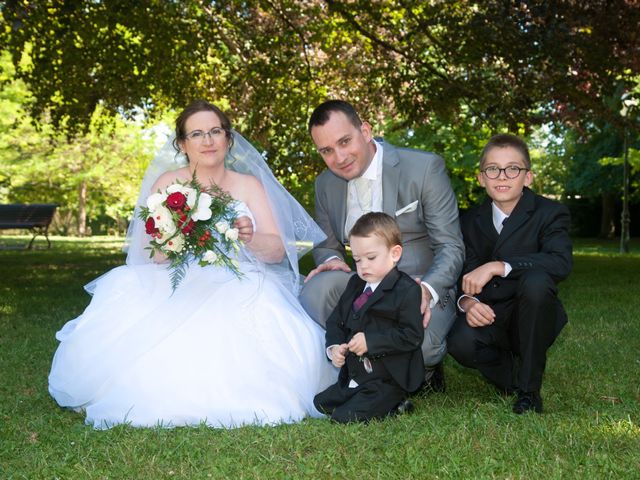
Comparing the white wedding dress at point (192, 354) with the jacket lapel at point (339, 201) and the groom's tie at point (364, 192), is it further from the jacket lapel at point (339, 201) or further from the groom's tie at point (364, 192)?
the groom's tie at point (364, 192)

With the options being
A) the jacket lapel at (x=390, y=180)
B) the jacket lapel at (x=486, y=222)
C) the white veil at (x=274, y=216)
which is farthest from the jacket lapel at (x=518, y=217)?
the white veil at (x=274, y=216)

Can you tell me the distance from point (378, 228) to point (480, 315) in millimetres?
871

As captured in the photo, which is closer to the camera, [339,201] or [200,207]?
[200,207]

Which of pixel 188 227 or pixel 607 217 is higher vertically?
pixel 188 227

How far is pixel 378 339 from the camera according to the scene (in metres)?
4.22

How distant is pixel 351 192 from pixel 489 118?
953 centimetres

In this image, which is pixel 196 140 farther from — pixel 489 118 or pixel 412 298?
pixel 489 118

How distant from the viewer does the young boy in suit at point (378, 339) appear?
4250 mm

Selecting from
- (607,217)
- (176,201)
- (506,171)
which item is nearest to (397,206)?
(506,171)

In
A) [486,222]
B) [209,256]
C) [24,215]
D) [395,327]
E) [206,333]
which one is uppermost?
[486,222]

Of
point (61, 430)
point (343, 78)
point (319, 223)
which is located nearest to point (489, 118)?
point (343, 78)

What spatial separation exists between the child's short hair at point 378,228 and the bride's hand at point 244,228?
89 cm

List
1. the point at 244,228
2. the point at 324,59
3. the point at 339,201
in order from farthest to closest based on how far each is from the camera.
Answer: the point at 324,59, the point at 339,201, the point at 244,228

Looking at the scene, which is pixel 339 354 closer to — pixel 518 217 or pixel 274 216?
pixel 274 216
